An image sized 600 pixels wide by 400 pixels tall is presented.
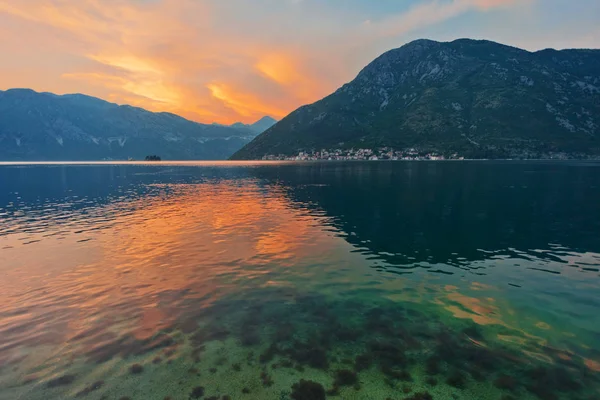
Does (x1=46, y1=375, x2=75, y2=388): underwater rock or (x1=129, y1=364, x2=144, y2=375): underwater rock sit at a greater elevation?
(x1=129, y1=364, x2=144, y2=375): underwater rock

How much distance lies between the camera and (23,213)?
210 ft

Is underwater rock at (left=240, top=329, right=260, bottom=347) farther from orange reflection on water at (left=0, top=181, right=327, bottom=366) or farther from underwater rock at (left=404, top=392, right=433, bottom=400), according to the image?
Answer: underwater rock at (left=404, top=392, right=433, bottom=400)

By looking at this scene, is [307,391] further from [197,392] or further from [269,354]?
[197,392]

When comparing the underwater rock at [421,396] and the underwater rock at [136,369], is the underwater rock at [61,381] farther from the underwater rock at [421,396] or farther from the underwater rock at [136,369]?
the underwater rock at [421,396]

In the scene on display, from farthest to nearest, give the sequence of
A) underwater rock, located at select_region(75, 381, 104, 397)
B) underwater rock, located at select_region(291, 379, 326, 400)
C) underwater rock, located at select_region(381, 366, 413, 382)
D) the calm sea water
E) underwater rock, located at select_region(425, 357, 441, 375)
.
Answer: underwater rock, located at select_region(425, 357, 441, 375), underwater rock, located at select_region(381, 366, 413, 382), the calm sea water, underwater rock, located at select_region(75, 381, 104, 397), underwater rock, located at select_region(291, 379, 326, 400)

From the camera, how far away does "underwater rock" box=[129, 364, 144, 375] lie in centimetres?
1576

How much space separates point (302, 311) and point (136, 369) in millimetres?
11020

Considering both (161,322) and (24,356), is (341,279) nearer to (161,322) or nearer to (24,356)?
(161,322)

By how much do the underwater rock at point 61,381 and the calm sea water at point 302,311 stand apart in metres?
0.12

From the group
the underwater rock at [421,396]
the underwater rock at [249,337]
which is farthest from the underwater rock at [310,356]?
the underwater rock at [421,396]

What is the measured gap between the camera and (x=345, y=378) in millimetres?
15273

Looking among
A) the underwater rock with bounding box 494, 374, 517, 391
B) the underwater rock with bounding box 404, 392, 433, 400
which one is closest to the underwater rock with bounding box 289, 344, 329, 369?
the underwater rock with bounding box 404, 392, 433, 400

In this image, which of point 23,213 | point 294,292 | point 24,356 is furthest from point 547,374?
point 23,213

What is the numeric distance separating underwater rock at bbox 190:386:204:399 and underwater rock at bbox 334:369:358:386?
644cm
